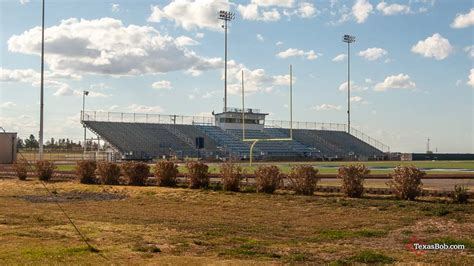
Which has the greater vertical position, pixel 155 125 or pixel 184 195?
pixel 155 125

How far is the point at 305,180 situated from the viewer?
2045cm

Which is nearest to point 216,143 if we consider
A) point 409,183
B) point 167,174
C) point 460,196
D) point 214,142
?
point 214,142

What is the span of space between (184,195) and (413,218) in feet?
31.3

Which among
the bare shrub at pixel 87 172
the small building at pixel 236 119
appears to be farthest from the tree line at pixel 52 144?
the bare shrub at pixel 87 172

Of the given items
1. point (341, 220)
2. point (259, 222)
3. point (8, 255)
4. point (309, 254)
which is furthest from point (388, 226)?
point (8, 255)

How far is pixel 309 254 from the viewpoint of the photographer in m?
9.61

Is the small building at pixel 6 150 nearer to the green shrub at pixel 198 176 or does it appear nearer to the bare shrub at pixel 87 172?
the bare shrub at pixel 87 172

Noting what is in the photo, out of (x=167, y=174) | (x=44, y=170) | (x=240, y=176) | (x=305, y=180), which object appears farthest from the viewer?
(x=44, y=170)

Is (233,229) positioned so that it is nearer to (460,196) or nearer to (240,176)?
(460,196)

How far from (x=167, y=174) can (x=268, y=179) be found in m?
5.59

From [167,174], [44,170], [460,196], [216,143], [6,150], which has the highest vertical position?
[216,143]

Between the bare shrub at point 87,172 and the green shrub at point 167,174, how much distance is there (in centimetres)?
475

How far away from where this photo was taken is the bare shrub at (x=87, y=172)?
28.1 metres

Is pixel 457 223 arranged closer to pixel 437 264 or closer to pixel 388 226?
pixel 388 226
